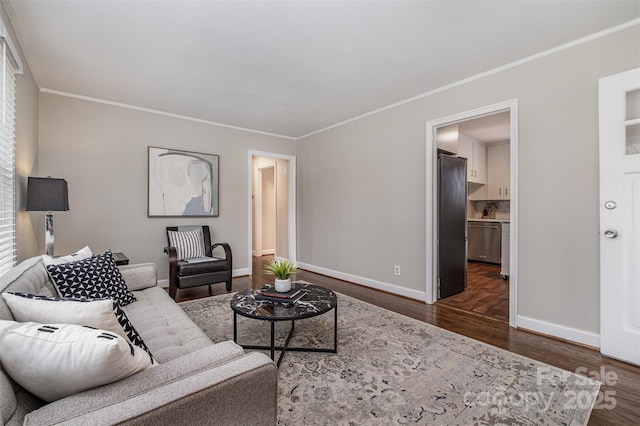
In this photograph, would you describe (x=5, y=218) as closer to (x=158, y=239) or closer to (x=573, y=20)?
(x=158, y=239)

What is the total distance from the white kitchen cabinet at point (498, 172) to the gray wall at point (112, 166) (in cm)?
531

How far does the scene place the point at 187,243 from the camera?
4.13 meters

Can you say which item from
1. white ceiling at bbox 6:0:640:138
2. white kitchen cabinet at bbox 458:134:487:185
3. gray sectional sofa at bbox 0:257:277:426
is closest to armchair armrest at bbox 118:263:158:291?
gray sectional sofa at bbox 0:257:277:426

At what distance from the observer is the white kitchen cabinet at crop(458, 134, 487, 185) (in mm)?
5715

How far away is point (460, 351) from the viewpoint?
2334 mm

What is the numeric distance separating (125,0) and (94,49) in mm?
884

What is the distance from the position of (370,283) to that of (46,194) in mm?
3686

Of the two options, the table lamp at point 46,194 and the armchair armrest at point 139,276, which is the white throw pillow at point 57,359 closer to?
the armchair armrest at point 139,276

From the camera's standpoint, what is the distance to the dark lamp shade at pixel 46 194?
8.42 ft

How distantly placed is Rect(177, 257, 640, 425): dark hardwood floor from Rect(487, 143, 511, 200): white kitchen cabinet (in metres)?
3.85

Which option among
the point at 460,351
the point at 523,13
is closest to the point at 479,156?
the point at 523,13

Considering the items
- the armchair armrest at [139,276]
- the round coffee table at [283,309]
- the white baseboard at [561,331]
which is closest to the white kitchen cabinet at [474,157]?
the white baseboard at [561,331]

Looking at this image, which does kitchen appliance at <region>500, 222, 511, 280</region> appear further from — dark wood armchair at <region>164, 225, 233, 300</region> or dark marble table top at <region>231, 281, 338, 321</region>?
dark wood armchair at <region>164, 225, 233, 300</region>

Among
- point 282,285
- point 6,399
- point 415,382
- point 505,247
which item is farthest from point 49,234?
point 505,247
